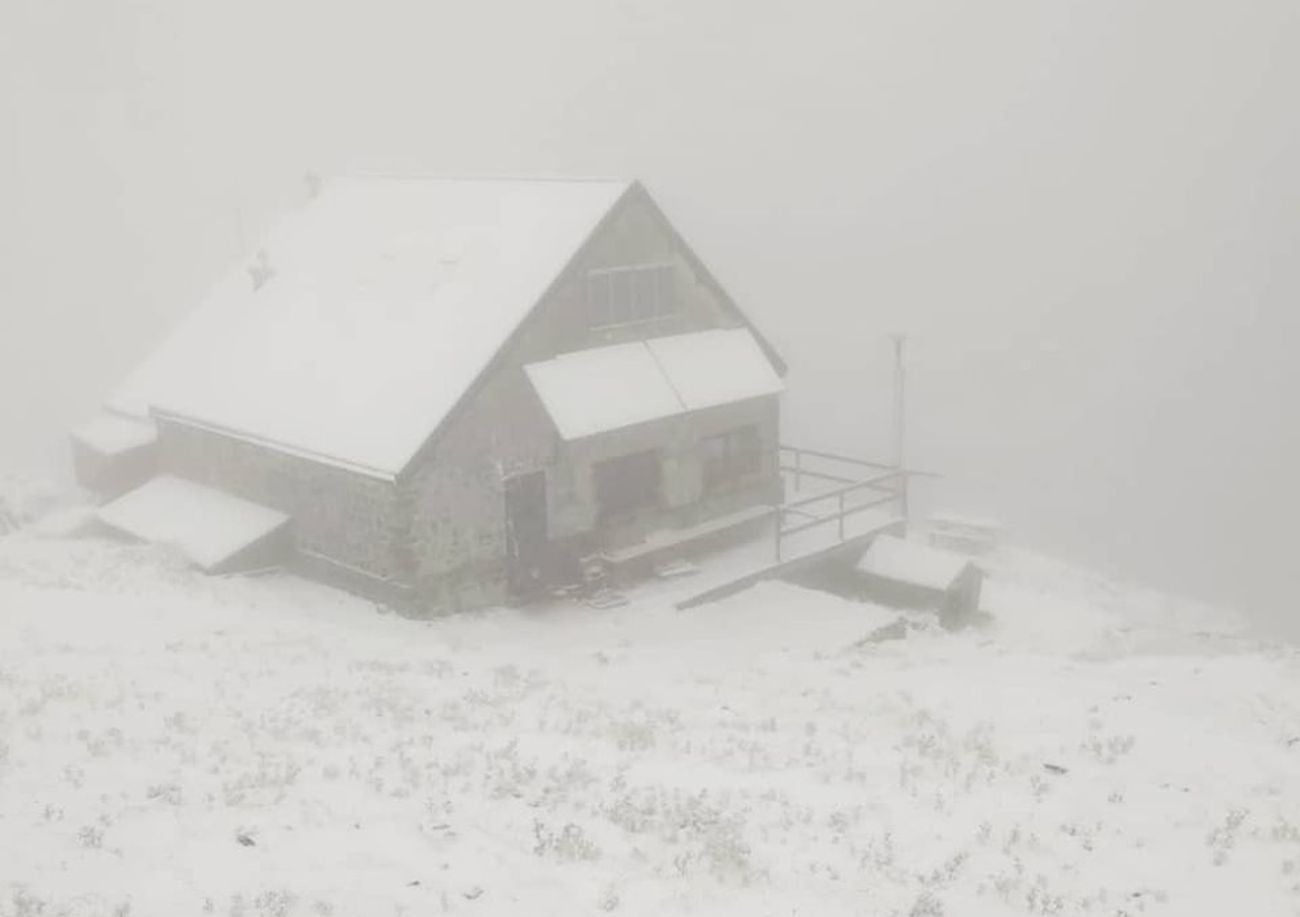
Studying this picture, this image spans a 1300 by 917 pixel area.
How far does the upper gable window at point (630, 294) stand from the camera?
80.9ft

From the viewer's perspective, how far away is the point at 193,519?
25359 mm

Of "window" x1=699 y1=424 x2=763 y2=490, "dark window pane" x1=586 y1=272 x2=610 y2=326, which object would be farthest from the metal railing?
"dark window pane" x1=586 y1=272 x2=610 y2=326

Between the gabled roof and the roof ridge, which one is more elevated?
the roof ridge

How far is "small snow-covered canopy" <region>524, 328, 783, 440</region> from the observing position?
2333 centimetres

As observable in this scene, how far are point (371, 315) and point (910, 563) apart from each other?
13.0m

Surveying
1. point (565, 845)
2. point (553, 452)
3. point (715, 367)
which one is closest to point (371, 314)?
point (553, 452)

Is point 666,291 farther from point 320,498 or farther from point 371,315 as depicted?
point 320,498

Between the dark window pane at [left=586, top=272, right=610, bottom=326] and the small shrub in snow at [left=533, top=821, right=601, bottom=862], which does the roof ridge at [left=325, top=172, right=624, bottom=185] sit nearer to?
the dark window pane at [left=586, top=272, right=610, bottom=326]

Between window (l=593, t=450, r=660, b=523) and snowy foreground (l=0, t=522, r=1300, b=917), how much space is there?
396 cm

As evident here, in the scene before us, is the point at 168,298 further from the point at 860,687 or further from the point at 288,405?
the point at 860,687

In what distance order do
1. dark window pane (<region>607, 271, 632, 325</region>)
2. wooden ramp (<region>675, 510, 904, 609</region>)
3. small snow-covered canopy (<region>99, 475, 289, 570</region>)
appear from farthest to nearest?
dark window pane (<region>607, 271, 632, 325</region>), wooden ramp (<region>675, 510, 904, 609</region>), small snow-covered canopy (<region>99, 475, 289, 570</region>)

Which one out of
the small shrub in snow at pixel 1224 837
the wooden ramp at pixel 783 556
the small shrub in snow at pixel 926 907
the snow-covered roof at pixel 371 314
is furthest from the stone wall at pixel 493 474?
the small shrub in snow at pixel 1224 837

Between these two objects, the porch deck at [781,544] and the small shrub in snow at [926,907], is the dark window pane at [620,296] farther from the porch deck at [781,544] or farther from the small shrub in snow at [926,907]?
the small shrub in snow at [926,907]

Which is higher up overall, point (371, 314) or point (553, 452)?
point (371, 314)
